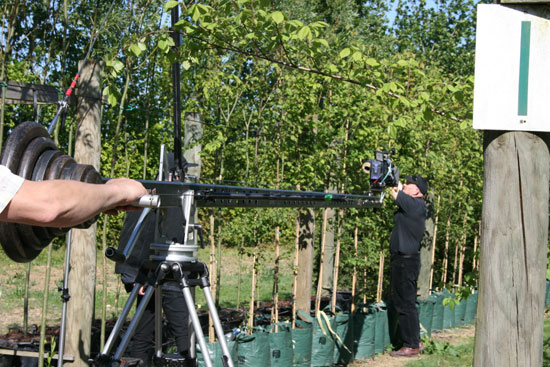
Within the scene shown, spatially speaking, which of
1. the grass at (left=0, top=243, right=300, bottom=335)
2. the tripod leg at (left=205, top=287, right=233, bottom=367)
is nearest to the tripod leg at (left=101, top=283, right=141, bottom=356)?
the tripod leg at (left=205, top=287, right=233, bottom=367)

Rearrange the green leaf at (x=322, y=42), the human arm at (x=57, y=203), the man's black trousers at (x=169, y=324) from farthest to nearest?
the man's black trousers at (x=169, y=324)
the green leaf at (x=322, y=42)
the human arm at (x=57, y=203)

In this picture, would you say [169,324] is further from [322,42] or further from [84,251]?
[322,42]

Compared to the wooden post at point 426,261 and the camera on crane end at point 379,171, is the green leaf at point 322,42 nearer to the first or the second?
the camera on crane end at point 379,171

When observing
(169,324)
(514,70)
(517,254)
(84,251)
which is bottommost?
(169,324)

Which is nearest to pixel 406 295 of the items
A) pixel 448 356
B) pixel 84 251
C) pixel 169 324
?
pixel 448 356

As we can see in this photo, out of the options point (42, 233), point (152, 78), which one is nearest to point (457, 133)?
point (152, 78)

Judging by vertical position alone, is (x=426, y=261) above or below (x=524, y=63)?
below

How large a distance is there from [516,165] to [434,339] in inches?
260

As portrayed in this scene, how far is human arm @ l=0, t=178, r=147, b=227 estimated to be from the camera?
1.70 metres

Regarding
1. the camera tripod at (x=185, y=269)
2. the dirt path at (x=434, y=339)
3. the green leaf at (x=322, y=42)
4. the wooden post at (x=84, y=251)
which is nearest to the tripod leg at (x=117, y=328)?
the camera tripod at (x=185, y=269)

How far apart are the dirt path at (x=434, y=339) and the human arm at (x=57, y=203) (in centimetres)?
564

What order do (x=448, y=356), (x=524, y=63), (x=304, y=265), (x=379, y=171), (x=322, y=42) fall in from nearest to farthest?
(x=524, y=63)
(x=322, y=42)
(x=379, y=171)
(x=304, y=265)
(x=448, y=356)

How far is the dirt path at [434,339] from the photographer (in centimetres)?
720

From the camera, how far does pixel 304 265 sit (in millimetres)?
7285
